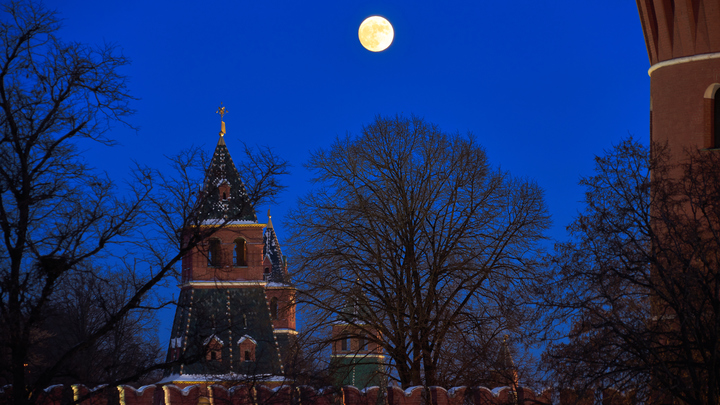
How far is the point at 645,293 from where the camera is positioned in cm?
1825

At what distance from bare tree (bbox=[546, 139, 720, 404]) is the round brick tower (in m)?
3.45

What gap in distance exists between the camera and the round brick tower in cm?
2450

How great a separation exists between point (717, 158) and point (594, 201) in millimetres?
4977

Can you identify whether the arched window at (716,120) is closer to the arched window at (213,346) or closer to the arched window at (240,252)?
the arched window at (213,346)

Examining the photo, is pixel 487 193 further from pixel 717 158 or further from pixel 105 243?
pixel 105 243

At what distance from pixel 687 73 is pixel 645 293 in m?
9.31

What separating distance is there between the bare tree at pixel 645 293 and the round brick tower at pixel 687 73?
3.45m

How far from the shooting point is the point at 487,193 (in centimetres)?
2775

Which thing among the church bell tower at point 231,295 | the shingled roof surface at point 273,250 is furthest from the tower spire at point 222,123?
the shingled roof surface at point 273,250

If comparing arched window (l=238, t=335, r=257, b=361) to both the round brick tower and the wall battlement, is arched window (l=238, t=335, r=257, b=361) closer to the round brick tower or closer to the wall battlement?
the wall battlement

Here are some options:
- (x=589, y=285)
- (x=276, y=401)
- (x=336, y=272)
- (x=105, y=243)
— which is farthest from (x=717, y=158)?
(x=105, y=243)

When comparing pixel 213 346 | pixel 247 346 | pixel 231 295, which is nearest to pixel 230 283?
pixel 231 295

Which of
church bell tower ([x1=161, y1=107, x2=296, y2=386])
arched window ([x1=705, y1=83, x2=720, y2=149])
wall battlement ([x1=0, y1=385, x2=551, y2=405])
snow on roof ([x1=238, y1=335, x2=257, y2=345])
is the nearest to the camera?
wall battlement ([x1=0, y1=385, x2=551, y2=405])

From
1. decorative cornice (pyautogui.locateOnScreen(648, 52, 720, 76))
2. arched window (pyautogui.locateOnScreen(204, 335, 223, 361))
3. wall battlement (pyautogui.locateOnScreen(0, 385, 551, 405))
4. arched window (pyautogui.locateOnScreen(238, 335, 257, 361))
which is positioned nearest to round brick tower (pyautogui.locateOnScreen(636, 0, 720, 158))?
decorative cornice (pyautogui.locateOnScreen(648, 52, 720, 76))
